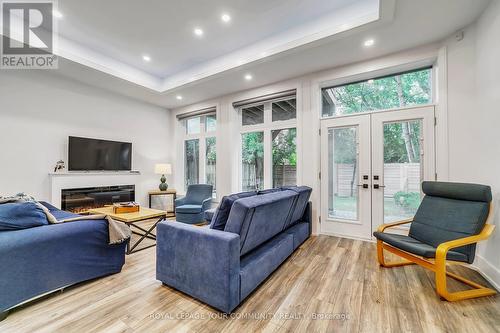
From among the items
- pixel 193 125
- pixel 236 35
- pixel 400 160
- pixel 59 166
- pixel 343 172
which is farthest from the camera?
pixel 193 125

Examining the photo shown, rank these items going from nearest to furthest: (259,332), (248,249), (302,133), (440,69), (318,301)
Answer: (259,332) → (318,301) → (248,249) → (440,69) → (302,133)

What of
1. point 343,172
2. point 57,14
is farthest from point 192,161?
point 343,172

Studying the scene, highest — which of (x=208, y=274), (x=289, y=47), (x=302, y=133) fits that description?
(x=289, y=47)

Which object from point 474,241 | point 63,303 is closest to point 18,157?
point 63,303

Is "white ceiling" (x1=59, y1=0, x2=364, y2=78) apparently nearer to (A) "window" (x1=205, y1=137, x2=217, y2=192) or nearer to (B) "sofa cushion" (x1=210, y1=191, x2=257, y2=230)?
(A) "window" (x1=205, y1=137, x2=217, y2=192)

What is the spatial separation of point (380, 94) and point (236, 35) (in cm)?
254

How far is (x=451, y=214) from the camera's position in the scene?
2242 mm

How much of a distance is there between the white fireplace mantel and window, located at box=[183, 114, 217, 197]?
135cm

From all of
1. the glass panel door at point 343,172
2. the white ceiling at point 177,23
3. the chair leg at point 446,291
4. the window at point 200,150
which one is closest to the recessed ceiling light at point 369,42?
the white ceiling at point 177,23

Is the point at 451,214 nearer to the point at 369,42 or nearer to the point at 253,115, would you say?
the point at 369,42

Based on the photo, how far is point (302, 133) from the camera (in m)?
3.91

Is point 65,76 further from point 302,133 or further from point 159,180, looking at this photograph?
point 302,133

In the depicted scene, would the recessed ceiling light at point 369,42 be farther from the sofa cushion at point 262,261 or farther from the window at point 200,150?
the window at point 200,150

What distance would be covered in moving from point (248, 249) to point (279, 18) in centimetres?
304
